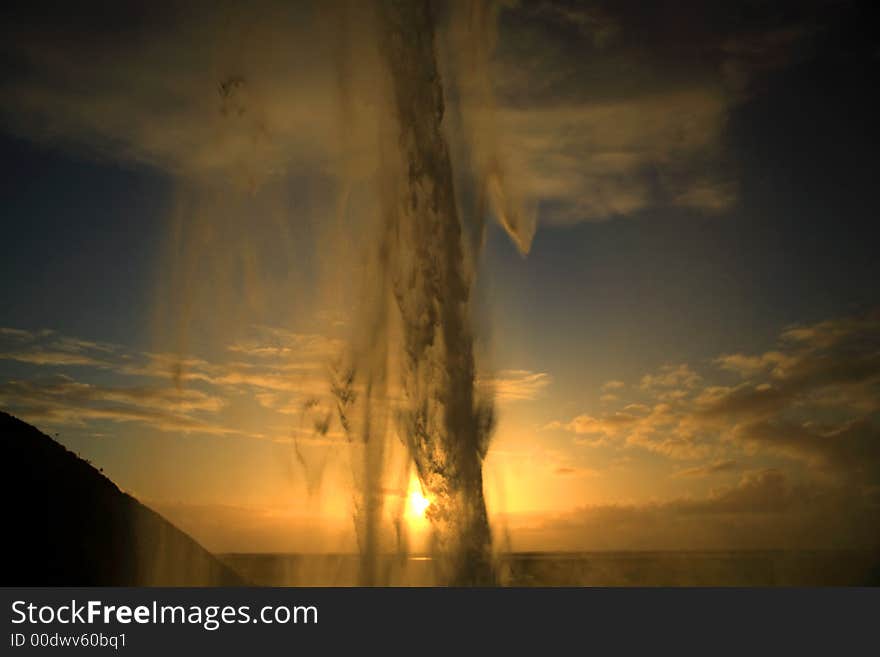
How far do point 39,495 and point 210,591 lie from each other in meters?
20.3

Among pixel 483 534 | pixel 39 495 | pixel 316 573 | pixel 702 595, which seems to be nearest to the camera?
pixel 702 595

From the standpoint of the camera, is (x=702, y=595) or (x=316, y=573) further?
(x=316, y=573)

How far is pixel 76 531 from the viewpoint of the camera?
37.6 m

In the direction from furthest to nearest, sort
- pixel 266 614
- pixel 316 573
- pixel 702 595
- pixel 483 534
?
pixel 316 573, pixel 483 534, pixel 702 595, pixel 266 614

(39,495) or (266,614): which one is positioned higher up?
(39,495)

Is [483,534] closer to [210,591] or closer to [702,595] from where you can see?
[702,595]

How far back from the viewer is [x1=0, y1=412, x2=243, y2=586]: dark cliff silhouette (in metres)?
34.8

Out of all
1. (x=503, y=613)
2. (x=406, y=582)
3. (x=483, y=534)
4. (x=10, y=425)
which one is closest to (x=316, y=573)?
(x=406, y=582)

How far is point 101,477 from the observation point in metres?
43.6

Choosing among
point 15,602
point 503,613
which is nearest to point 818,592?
point 503,613

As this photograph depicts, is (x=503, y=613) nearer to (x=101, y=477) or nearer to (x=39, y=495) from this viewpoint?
(x=39, y=495)

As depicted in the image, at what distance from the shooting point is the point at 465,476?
34094mm

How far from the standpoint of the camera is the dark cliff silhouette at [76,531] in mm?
34812

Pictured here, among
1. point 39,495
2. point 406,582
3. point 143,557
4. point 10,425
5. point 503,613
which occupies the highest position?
point 10,425
